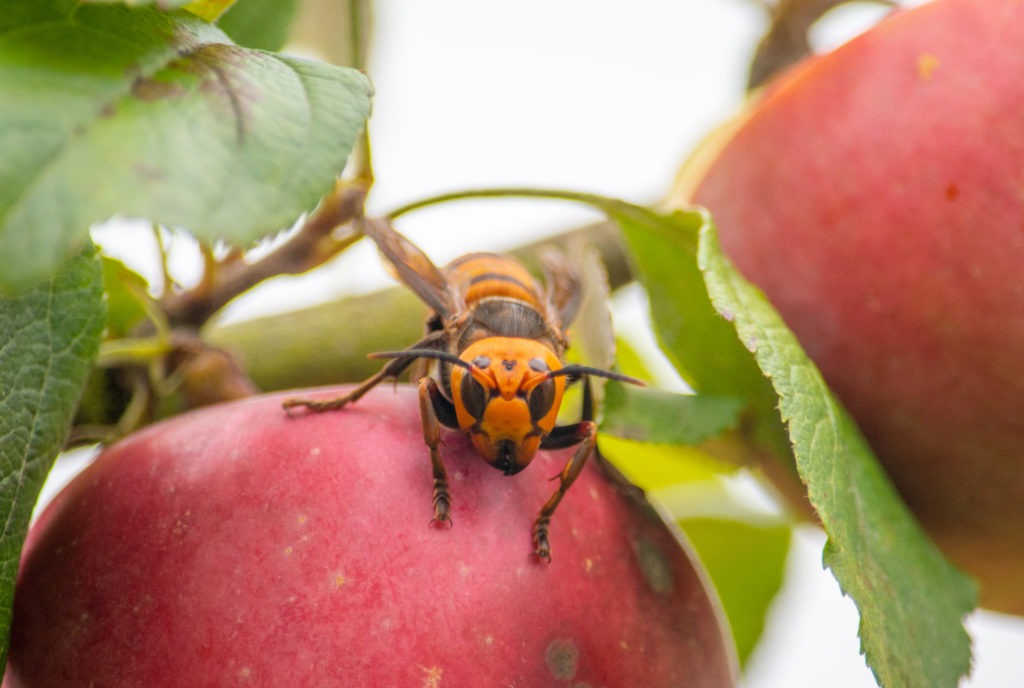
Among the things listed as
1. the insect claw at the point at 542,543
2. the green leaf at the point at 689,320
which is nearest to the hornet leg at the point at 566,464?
the insect claw at the point at 542,543

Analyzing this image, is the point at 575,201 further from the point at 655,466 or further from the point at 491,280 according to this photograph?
the point at 655,466

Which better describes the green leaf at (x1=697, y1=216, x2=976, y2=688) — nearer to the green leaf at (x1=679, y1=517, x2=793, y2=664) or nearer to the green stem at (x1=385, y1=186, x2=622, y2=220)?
the green stem at (x1=385, y1=186, x2=622, y2=220)

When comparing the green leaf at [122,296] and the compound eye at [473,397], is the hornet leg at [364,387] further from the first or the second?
the green leaf at [122,296]

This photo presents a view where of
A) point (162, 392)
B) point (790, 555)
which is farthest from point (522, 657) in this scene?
point (790, 555)

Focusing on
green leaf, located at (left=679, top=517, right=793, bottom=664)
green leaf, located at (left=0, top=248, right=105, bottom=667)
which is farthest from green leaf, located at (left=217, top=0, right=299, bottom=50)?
green leaf, located at (left=679, top=517, right=793, bottom=664)

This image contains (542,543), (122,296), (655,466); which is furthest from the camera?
(655,466)

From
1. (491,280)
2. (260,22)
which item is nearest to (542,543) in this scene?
(491,280)

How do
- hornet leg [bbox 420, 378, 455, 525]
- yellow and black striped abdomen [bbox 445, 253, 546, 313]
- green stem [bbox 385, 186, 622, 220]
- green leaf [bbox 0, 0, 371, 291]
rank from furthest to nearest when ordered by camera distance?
1. green stem [bbox 385, 186, 622, 220]
2. yellow and black striped abdomen [bbox 445, 253, 546, 313]
3. hornet leg [bbox 420, 378, 455, 525]
4. green leaf [bbox 0, 0, 371, 291]

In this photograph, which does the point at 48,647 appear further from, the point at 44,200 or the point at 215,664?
the point at 44,200
